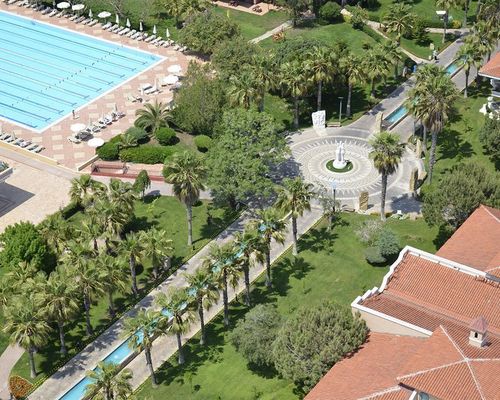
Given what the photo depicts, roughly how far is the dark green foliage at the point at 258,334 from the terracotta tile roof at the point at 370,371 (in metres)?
6.35

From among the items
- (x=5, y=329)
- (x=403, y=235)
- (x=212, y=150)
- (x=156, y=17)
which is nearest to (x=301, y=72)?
(x=212, y=150)

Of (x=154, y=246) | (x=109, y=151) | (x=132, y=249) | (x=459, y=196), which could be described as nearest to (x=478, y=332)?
(x=459, y=196)

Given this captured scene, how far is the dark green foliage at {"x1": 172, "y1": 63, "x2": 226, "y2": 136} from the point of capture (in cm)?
9106

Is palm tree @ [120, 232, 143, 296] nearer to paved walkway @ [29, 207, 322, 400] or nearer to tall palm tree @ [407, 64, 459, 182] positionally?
paved walkway @ [29, 207, 322, 400]

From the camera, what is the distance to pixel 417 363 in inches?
2176

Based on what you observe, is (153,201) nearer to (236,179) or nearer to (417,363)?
(236,179)

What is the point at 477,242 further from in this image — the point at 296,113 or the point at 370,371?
the point at 296,113

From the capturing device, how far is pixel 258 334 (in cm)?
6353

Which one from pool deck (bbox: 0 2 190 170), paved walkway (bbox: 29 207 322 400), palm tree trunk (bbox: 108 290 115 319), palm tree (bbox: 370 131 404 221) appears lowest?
paved walkway (bbox: 29 207 322 400)

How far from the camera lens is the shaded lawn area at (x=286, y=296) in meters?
63.7

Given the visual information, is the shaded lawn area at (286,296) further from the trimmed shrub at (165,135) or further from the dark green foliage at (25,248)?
the trimmed shrub at (165,135)

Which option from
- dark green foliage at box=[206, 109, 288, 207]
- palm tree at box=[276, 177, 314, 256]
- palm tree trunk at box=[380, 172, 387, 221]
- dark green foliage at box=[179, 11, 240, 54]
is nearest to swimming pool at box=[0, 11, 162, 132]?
dark green foliage at box=[179, 11, 240, 54]

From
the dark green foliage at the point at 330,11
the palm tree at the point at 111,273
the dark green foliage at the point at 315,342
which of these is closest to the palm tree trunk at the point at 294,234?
the dark green foliage at the point at 315,342

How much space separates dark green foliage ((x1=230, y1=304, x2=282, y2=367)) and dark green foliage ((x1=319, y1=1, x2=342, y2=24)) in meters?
58.9
